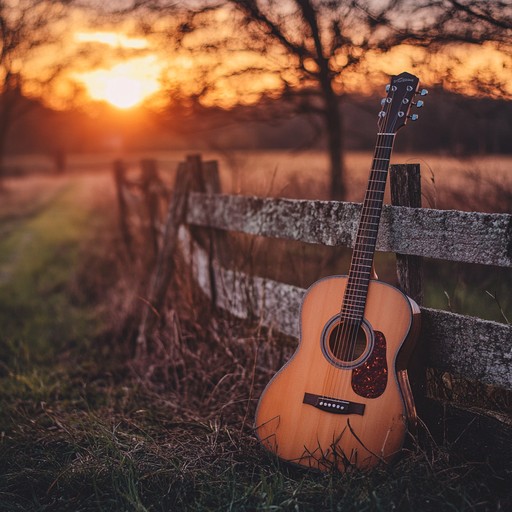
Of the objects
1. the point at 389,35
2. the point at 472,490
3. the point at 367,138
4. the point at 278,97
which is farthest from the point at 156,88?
the point at 472,490

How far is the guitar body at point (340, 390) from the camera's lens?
8.97 ft

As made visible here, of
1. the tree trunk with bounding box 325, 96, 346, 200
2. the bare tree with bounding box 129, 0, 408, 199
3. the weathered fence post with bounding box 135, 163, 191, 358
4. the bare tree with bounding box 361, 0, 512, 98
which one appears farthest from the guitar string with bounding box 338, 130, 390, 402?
the tree trunk with bounding box 325, 96, 346, 200

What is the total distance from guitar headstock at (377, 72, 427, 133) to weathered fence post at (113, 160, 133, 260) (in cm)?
499

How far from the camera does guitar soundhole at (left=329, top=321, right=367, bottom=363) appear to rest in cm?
287

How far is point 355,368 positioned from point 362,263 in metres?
0.49

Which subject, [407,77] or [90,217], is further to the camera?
[90,217]

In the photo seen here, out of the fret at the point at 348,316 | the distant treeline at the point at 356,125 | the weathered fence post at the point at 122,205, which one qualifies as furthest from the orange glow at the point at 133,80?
the fret at the point at 348,316

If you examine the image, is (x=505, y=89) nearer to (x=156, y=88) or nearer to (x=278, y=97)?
(x=278, y=97)

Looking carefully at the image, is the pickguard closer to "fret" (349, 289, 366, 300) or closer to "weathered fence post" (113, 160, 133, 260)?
"fret" (349, 289, 366, 300)

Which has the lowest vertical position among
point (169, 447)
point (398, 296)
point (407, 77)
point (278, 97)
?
point (169, 447)

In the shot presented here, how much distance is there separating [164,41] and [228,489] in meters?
4.28

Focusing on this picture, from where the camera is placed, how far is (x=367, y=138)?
8.14 m

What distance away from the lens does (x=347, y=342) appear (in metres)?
2.88

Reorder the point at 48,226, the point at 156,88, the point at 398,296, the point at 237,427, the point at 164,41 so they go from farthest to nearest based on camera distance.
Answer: the point at 48,226, the point at 156,88, the point at 164,41, the point at 237,427, the point at 398,296
